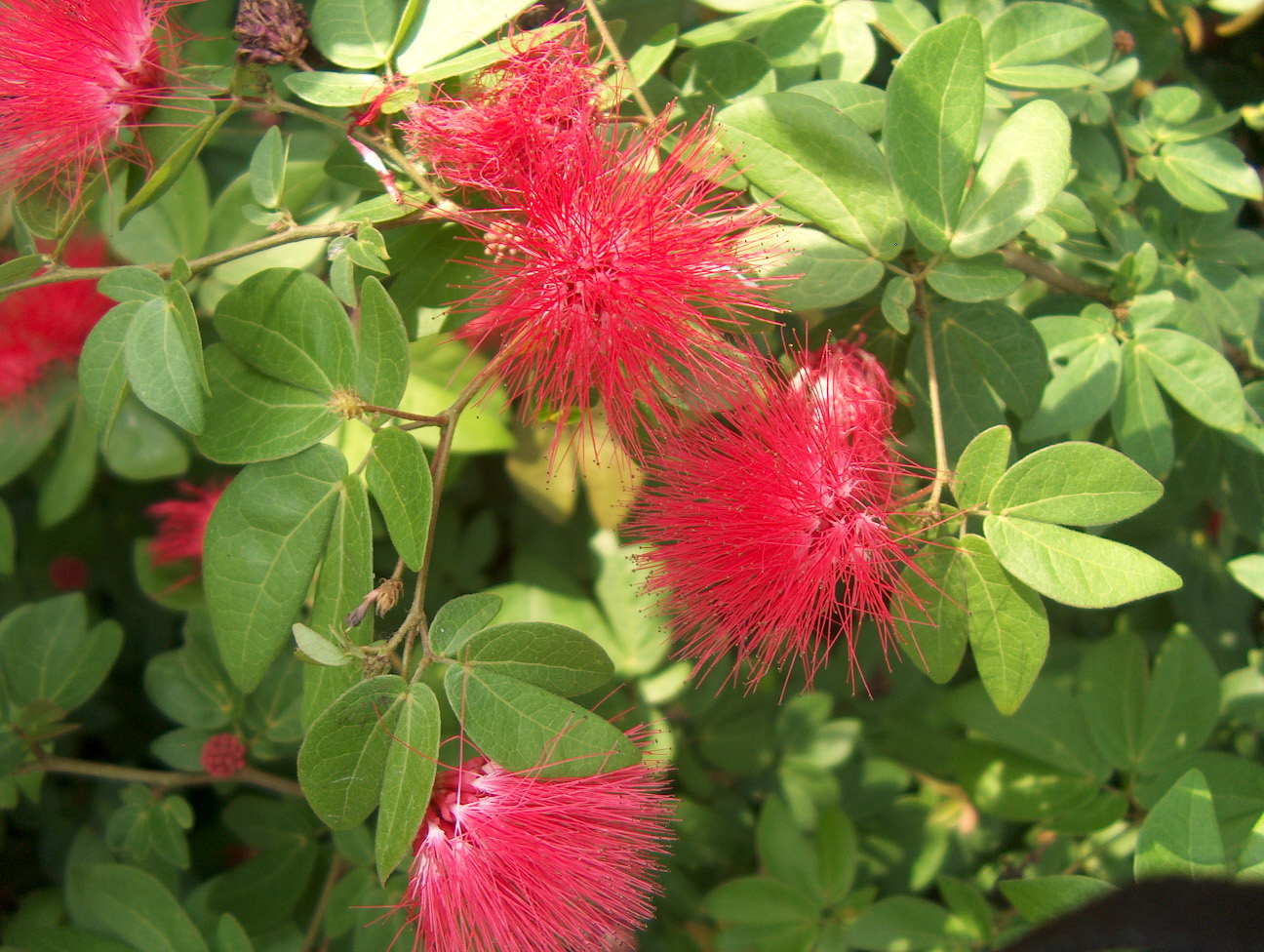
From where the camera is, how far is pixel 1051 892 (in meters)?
1.17

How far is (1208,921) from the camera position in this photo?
683mm

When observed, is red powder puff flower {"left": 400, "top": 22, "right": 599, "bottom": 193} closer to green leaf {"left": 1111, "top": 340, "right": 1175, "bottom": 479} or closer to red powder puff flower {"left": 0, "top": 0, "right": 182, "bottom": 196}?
red powder puff flower {"left": 0, "top": 0, "right": 182, "bottom": 196}

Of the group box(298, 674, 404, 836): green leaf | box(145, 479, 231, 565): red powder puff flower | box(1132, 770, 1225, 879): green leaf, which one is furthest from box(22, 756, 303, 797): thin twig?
box(1132, 770, 1225, 879): green leaf

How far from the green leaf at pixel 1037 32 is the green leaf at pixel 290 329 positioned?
1078 millimetres

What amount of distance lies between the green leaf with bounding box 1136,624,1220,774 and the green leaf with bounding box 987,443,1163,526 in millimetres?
783

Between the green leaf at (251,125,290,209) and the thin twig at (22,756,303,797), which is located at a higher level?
the green leaf at (251,125,290,209)

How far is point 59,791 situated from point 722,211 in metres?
2.07

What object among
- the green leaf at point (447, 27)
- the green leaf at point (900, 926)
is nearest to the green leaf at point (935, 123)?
the green leaf at point (447, 27)

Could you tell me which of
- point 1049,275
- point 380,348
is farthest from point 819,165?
point 380,348

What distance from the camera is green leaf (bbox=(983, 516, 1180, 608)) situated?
38.5 inches

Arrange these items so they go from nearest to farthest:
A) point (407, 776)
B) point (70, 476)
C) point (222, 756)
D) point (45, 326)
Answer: point (407, 776) < point (222, 756) < point (70, 476) < point (45, 326)

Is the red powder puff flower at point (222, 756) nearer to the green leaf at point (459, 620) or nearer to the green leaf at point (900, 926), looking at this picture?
the green leaf at point (459, 620)

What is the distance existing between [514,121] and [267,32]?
0.37 meters

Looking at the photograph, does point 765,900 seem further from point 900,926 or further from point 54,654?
point 54,654
